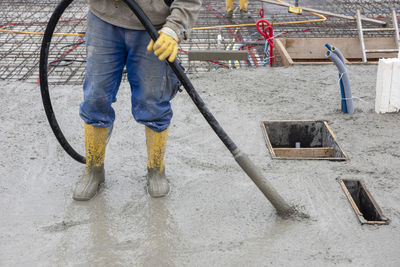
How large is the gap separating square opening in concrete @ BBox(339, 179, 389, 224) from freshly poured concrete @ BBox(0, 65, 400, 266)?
0.15 ft

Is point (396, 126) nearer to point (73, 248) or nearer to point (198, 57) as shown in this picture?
point (198, 57)

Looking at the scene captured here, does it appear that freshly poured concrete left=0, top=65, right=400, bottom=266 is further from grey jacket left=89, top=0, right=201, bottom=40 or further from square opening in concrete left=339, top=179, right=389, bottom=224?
grey jacket left=89, top=0, right=201, bottom=40

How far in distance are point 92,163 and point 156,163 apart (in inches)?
16.5

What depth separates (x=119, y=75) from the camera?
2809 mm

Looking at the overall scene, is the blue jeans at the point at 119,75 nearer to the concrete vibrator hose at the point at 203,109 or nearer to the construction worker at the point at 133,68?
the construction worker at the point at 133,68

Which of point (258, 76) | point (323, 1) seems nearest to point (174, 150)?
point (258, 76)

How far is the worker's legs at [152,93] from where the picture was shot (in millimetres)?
2648

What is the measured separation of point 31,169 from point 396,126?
3.03 m

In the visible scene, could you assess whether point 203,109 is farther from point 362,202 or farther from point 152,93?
point 362,202

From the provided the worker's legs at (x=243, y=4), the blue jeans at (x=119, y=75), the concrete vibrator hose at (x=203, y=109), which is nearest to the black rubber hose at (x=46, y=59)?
the concrete vibrator hose at (x=203, y=109)

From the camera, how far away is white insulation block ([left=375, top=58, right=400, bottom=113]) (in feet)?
13.1

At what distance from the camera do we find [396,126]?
3.96m

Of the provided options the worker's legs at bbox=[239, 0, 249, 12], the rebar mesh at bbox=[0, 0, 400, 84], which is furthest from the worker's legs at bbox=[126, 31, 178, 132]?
the worker's legs at bbox=[239, 0, 249, 12]

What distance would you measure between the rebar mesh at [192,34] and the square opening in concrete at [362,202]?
3052mm
